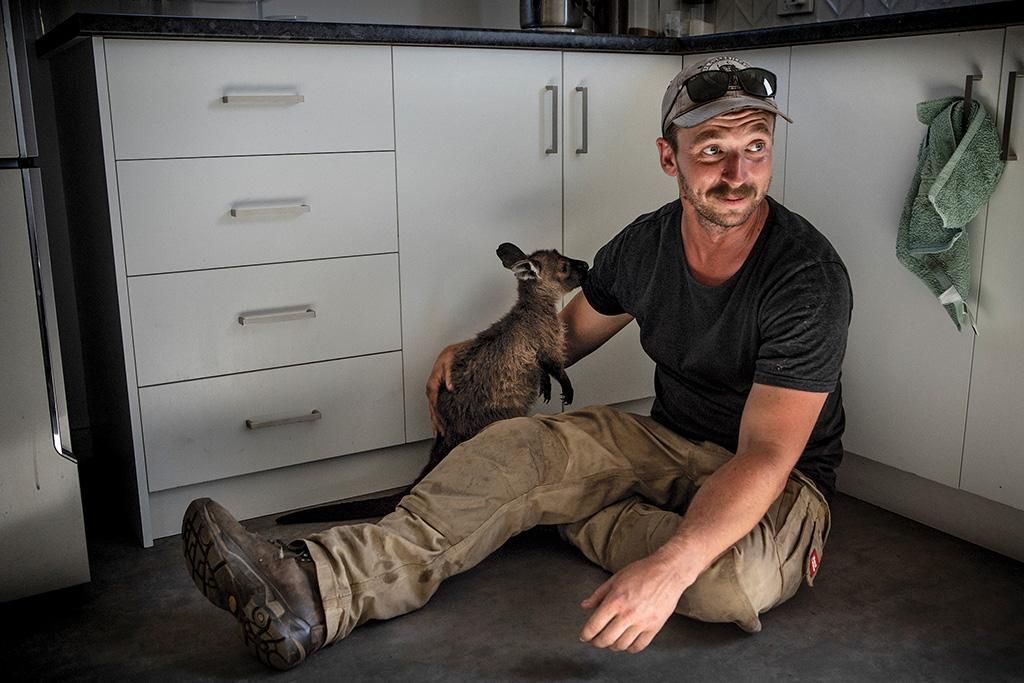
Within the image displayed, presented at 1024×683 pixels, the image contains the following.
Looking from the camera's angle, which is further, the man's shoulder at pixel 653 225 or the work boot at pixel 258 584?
the man's shoulder at pixel 653 225

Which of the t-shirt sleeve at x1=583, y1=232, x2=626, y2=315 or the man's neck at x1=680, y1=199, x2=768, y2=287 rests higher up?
the man's neck at x1=680, y1=199, x2=768, y2=287

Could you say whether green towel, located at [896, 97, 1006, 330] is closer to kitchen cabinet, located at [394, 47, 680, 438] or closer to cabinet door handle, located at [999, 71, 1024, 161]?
cabinet door handle, located at [999, 71, 1024, 161]

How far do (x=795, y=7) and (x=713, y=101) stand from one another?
1.44m

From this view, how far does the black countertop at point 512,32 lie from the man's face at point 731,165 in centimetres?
52

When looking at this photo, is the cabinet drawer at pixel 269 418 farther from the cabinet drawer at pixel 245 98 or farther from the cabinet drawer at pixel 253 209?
the cabinet drawer at pixel 245 98

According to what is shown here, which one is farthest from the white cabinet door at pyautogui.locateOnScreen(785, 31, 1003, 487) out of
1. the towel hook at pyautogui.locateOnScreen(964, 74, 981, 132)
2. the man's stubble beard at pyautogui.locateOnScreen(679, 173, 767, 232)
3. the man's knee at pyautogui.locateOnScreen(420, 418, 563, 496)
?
the man's knee at pyautogui.locateOnScreen(420, 418, 563, 496)

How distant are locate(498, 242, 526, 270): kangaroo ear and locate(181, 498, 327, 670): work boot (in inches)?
38.7

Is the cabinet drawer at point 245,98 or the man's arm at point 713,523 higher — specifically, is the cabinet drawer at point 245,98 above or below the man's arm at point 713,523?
above

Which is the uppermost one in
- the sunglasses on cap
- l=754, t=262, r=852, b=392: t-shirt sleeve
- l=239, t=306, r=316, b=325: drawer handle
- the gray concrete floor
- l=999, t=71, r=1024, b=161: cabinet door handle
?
the sunglasses on cap

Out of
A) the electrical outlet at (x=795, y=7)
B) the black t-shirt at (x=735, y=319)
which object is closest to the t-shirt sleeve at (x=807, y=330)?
the black t-shirt at (x=735, y=319)

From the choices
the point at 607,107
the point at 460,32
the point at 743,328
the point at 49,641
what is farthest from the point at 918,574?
the point at 49,641

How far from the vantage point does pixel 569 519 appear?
93.0 inches

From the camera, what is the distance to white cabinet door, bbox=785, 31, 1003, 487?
2391mm

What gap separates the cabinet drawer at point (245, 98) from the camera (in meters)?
2.30
